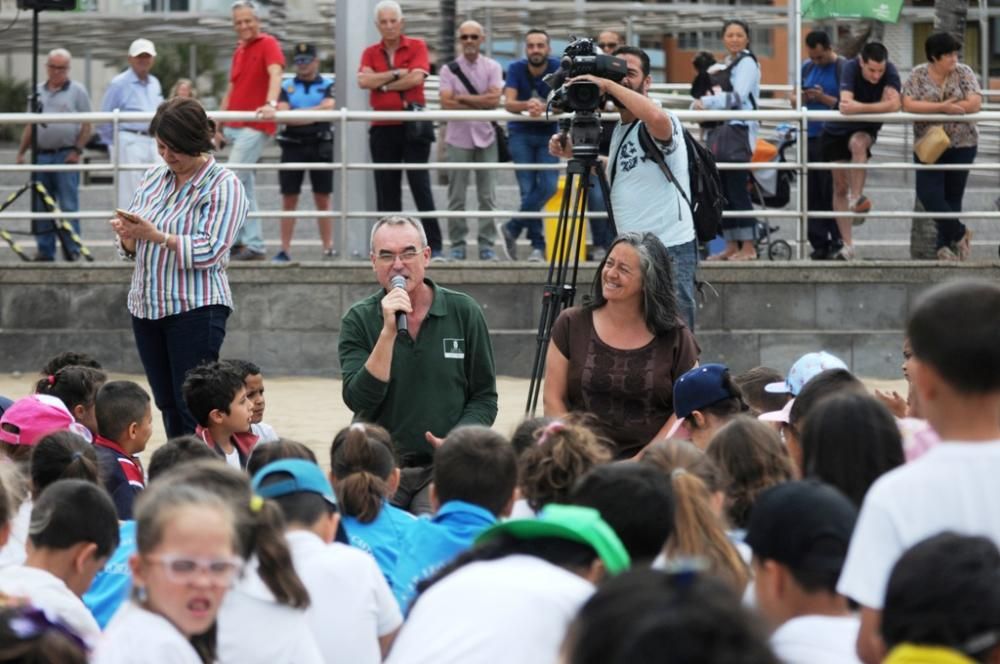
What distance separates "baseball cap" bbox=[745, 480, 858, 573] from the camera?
135 inches

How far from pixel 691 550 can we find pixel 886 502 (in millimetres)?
762

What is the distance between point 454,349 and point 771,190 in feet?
27.0

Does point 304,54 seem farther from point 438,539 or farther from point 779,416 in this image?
point 438,539

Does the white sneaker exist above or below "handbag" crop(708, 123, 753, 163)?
below

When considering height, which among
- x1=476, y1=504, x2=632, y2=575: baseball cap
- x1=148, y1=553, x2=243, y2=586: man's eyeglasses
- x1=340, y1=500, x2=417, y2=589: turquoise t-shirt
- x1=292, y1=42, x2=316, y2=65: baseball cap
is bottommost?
x1=340, y1=500, x2=417, y2=589: turquoise t-shirt

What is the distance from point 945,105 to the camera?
12008 millimetres

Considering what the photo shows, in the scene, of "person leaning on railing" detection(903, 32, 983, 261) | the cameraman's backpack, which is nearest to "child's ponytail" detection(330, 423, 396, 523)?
the cameraman's backpack

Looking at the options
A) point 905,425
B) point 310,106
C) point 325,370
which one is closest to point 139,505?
point 905,425

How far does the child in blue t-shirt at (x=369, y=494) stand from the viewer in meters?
4.91

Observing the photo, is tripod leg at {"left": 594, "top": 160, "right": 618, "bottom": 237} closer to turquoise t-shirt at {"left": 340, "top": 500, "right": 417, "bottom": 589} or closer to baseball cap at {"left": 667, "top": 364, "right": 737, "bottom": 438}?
baseball cap at {"left": 667, "top": 364, "right": 737, "bottom": 438}

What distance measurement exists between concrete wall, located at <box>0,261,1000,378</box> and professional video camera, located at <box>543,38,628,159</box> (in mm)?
4091

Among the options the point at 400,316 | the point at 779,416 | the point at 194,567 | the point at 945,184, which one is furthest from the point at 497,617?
the point at 945,184

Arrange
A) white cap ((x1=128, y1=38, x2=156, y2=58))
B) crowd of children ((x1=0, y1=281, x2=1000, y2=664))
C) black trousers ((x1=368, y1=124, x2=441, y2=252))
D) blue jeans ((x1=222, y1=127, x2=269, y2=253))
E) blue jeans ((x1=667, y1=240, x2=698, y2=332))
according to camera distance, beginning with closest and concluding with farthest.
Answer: crowd of children ((x1=0, y1=281, x2=1000, y2=664)), blue jeans ((x1=667, y1=240, x2=698, y2=332)), black trousers ((x1=368, y1=124, x2=441, y2=252)), blue jeans ((x1=222, y1=127, x2=269, y2=253)), white cap ((x1=128, y1=38, x2=156, y2=58))

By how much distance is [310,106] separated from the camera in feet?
43.8
